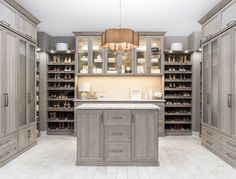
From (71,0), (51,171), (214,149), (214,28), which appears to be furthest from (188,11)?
(51,171)

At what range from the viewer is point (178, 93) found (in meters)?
7.51

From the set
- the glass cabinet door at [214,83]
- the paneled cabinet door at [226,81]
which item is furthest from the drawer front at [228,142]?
the glass cabinet door at [214,83]

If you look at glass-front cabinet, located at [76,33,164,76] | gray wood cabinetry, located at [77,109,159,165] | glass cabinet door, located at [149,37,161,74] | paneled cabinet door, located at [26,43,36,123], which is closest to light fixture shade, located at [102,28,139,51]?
gray wood cabinetry, located at [77,109,159,165]

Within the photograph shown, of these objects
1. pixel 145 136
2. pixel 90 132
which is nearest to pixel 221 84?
pixel 145 136

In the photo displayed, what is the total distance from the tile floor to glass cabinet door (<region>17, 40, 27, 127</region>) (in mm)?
714

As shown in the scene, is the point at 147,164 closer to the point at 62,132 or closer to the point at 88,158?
the point at 88,158

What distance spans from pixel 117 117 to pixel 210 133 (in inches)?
83.7

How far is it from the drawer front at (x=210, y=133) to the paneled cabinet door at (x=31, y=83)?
3645 millimetres

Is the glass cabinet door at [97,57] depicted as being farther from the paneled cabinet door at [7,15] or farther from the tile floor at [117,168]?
the paneled cabinet door at [7,15]

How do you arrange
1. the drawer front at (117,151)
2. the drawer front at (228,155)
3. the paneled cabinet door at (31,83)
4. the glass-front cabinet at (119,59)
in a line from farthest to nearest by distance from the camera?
the glass-front cabinet at (119,59)
the paneled cabinet door at (31,83)
the drawer front at (117,151)
the drawer front at (228,155)

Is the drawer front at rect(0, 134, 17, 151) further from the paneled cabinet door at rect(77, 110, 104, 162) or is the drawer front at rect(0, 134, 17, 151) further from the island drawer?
the island drawer

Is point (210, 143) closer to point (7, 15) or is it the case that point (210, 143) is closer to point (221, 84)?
point (221, 84)

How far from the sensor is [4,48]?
4316 millimetres

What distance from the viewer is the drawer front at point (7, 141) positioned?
4203 millimetres
